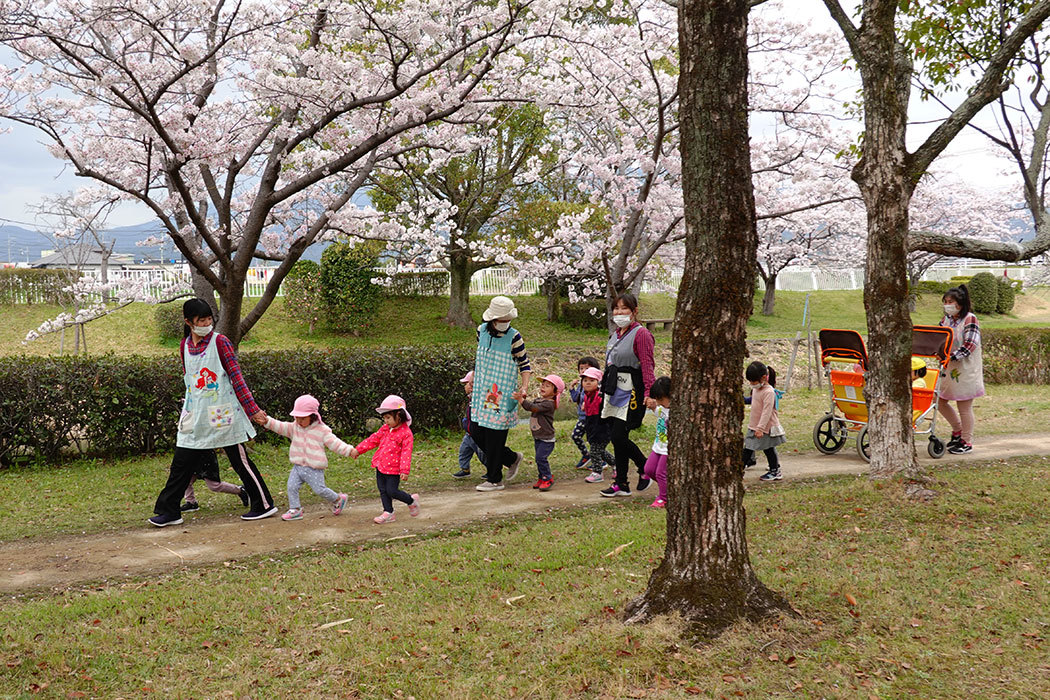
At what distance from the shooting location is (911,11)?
8.40 meters

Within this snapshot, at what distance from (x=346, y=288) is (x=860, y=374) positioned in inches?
715

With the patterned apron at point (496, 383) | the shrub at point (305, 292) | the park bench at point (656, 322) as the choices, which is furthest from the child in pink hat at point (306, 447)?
the park bench at point (656, 322)

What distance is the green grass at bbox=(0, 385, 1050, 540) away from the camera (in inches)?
270

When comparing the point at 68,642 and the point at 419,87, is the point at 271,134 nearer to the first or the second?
the point at 419,87

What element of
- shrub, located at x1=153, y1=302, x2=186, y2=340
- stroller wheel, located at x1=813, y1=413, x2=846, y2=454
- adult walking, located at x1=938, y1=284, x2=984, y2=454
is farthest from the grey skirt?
shrub, located at x1=153, y1=302, x2=186, y2=340

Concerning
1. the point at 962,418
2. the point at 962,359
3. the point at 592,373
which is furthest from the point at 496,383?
the point at 962,418

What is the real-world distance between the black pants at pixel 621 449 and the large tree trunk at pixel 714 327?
10.5ft

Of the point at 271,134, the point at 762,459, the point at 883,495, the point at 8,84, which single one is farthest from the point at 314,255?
the point at 883,495

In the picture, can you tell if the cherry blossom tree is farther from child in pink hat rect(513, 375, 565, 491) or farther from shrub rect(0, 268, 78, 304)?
shrub rect(0, 268, 78, 304)

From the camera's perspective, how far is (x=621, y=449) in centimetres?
739

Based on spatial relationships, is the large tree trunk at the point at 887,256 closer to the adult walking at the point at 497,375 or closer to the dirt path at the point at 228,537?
the dirt path at the point at 228,537

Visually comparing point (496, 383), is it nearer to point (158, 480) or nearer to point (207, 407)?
point (207, 407)

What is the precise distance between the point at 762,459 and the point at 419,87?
635 centimetres

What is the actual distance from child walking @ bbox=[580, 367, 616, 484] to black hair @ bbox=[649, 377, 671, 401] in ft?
2.61
